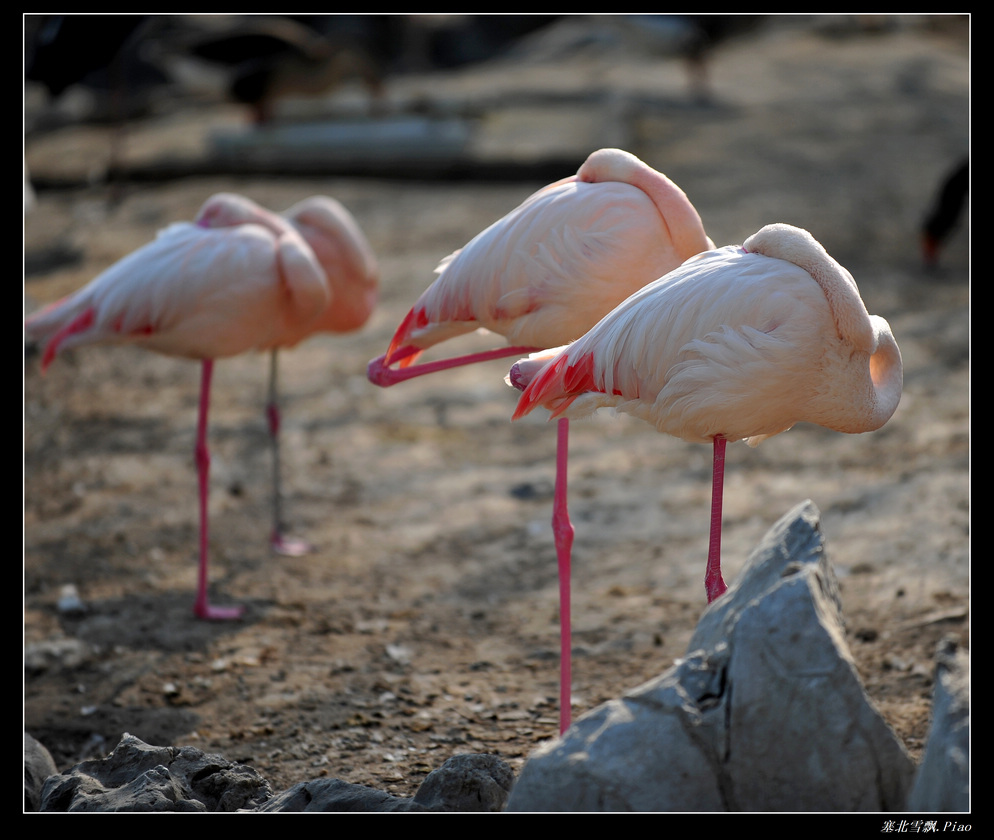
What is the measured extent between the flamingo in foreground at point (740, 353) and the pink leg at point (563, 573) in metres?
0.50

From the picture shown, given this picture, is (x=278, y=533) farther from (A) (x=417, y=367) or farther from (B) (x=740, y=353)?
(B) (x=740, y=353)

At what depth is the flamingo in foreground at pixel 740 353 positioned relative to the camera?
2.31 meters

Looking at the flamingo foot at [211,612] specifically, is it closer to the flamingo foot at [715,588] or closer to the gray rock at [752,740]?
the flamingo foot at [715,588]

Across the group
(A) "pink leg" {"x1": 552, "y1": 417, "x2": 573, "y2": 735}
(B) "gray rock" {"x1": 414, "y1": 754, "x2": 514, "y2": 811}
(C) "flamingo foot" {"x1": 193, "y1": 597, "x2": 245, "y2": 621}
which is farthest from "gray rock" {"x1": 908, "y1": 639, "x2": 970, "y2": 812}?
(C) "flamingo foot" {"x1": 193, "y1": 597, "x2": 245, "y2": 621}

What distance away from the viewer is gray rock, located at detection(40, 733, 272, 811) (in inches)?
87.1

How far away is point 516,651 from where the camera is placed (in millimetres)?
3516

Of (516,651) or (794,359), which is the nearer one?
(794,359)

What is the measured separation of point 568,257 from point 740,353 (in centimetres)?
67

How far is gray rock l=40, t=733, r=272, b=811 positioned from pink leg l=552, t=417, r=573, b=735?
86 cm

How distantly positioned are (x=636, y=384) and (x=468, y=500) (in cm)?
227

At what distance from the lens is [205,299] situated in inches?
147
